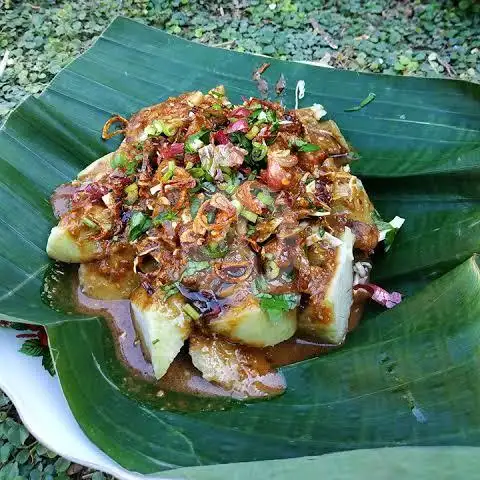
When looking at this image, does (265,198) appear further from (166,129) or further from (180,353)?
(180,353)

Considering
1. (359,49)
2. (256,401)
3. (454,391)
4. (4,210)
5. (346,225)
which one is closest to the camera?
(454,391)

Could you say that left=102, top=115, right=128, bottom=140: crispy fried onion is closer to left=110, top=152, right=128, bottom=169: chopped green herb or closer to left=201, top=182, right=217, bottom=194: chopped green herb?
left=110, top=152, right=128, bottom=169: chopped green herb

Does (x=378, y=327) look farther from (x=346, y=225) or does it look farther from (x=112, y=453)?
(x=112, y=453)

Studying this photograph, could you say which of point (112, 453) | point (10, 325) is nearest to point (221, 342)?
point (112, 453)

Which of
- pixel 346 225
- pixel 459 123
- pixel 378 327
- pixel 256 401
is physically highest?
pixel 459 123

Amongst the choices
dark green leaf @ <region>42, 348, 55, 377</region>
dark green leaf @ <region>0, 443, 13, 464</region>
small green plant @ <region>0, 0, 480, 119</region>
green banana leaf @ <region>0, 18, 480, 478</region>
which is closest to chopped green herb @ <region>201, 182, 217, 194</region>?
green banana leaf @ <region>0, 18, 480, 478</region>

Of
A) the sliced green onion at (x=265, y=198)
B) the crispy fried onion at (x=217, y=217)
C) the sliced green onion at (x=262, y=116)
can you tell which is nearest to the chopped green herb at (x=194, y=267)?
the crispy fried onion at (x=217, y=217)

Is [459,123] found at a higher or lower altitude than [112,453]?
higher

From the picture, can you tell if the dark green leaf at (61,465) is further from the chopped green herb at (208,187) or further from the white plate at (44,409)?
the chopped green herb at (208,187)

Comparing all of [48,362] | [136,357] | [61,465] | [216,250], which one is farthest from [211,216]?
[61,465]
